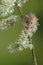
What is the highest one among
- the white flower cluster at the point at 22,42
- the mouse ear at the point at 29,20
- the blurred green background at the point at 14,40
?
the blurred green background at the point at 14,40

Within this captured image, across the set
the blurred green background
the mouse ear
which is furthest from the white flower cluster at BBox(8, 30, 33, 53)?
the blurred green background

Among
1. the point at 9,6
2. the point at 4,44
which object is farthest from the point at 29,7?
the point at 9,6

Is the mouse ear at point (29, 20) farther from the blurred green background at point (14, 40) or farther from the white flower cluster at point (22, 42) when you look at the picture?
the blurred green background at point (14, 40)

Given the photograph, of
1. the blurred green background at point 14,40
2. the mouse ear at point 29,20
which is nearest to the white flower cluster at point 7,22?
the mouse ear at point 29,20

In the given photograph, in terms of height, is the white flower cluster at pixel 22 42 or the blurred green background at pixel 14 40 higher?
the blurred green background at pixel 14 40

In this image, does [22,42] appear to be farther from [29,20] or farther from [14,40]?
[14,40]

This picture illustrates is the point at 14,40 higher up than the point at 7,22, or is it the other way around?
the point at 14,40

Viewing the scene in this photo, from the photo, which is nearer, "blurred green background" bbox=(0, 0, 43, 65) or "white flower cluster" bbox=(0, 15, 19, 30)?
"white flower cluster" bbox=(0, 15, 19, 30)

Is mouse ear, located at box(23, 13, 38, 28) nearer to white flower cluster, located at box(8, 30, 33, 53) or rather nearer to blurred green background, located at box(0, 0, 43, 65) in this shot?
white flower cluster, located at box(8, 30, 33, 53)

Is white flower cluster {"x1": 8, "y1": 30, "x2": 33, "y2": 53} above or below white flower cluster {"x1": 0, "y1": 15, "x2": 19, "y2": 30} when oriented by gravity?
below

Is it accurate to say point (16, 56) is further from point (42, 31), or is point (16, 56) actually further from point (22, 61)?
point (42, 31)

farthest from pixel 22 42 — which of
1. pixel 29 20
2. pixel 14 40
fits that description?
pixel 14 40
